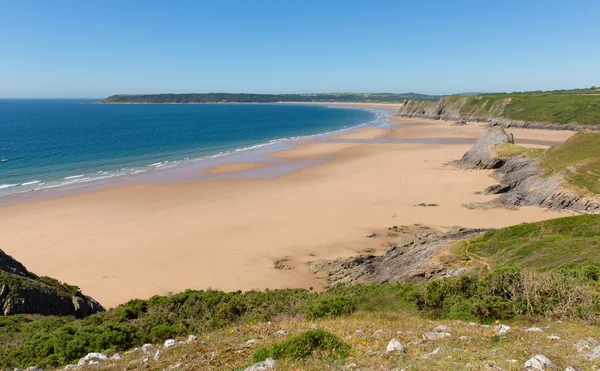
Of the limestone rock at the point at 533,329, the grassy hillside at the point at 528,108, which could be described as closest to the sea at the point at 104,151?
the limestone rock at the point at 533,329

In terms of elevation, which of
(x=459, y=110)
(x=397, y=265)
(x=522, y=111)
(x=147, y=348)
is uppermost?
(x=522, y=111)

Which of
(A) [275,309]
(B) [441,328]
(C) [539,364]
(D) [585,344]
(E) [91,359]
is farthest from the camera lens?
(A) [275,309]

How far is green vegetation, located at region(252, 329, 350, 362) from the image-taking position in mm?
8242

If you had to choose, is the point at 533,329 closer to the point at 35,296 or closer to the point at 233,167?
the point at 35,296

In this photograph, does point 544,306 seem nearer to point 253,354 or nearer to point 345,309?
point 345,309

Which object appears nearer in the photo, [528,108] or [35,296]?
[35,296]

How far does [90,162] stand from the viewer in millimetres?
55844

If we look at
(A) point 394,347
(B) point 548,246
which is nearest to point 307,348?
(A) point 394,347

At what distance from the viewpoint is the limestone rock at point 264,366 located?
760 cm

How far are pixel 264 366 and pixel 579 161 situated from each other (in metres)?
37.5

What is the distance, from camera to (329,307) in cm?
1252

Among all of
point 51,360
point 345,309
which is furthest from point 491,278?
point 51,360

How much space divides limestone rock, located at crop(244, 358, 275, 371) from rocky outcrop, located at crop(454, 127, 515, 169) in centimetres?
4577

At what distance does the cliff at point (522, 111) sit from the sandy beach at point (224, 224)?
67.0 m
